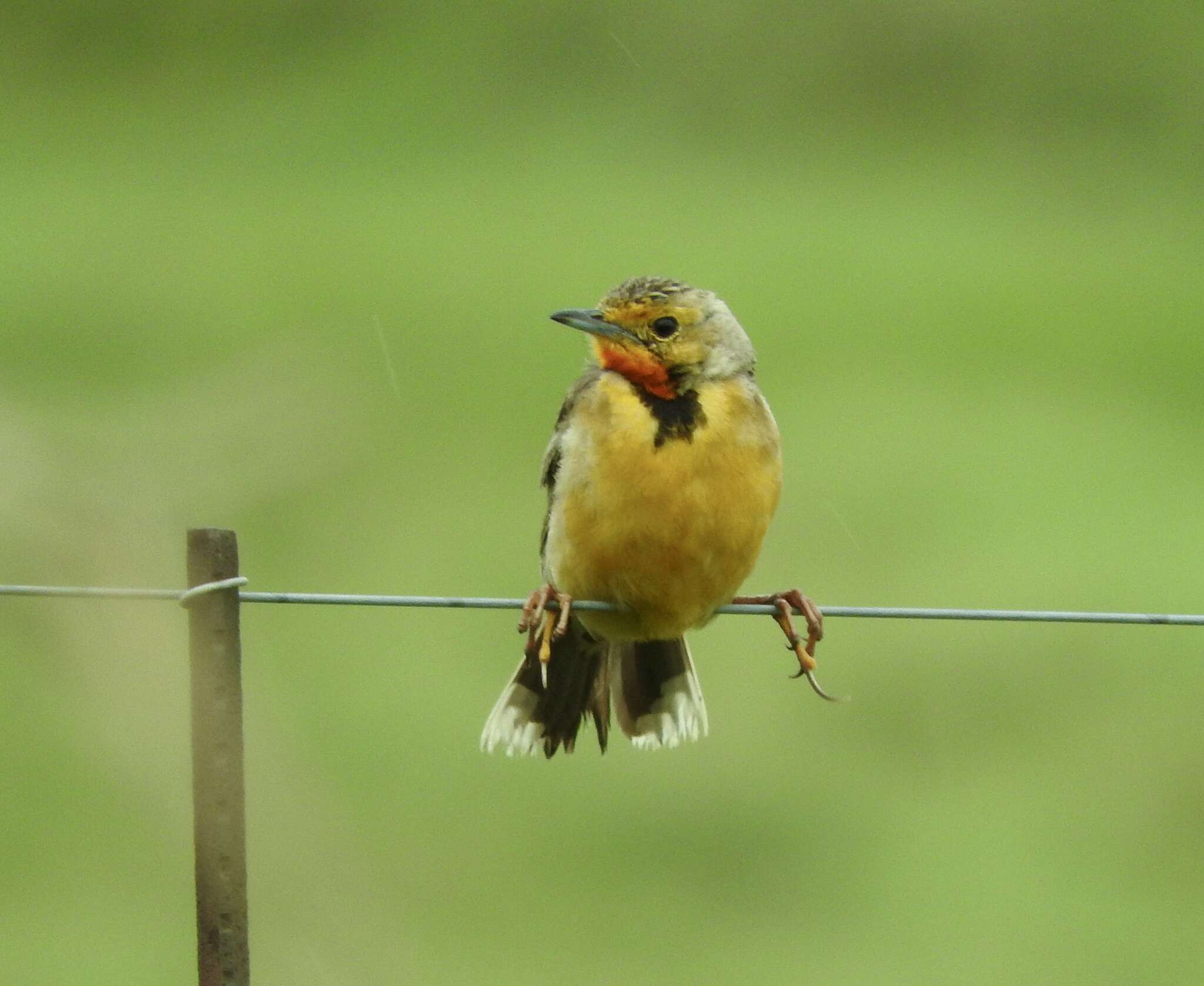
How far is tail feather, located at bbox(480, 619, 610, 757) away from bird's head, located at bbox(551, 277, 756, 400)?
993mm

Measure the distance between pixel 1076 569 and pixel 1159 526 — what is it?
255 cm

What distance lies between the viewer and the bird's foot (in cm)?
540

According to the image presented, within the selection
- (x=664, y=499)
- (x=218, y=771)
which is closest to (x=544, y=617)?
(x=664, y=499)

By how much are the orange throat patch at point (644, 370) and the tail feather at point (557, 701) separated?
3.20ft

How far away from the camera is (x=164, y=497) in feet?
51.6

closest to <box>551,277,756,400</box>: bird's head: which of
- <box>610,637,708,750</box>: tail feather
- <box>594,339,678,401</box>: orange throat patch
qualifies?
<box>594,339,678,401</box>: orange throat patch

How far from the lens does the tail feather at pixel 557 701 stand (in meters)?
6.34

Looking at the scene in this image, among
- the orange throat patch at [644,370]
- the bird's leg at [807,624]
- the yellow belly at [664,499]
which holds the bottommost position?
the bird's leg at [807,624]

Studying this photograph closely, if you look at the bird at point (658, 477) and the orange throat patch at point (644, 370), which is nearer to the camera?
the bird at point (658, 477)

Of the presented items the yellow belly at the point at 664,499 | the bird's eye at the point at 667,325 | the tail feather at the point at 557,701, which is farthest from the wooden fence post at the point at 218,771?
the tail feather at the point at 557,701

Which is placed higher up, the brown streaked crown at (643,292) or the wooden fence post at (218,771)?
the brown streaked crown at (643,292)

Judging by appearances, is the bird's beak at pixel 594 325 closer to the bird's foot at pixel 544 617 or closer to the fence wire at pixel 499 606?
the bird's foot at pixel 544 617

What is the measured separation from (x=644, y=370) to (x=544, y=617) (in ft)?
2.27

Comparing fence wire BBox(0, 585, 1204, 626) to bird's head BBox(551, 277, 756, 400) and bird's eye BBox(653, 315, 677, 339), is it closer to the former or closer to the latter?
bird's head BBox(551, 277, 756, 400)
